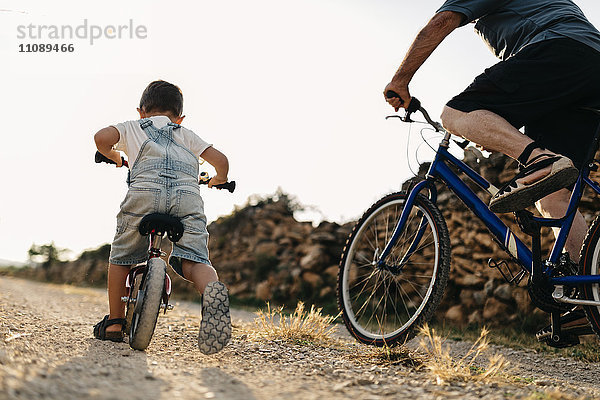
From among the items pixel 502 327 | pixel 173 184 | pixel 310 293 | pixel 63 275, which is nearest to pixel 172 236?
pixel 173 184

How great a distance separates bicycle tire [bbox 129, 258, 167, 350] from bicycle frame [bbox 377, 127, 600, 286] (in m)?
1.14

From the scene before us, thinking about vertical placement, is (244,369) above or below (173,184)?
below

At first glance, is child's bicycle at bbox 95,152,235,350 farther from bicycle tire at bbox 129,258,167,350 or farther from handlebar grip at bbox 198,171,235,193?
handlebar grip at bbox 198,171,235,193

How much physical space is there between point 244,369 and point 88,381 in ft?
2.14

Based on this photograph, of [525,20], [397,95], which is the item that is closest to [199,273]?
[397,95]

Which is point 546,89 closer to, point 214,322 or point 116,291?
point 214,322

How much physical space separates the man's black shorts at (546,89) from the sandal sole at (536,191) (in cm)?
32

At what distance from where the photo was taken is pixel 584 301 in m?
2.17

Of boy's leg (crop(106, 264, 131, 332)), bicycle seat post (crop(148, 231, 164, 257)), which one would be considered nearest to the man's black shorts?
bicycle seat post (crop(148, 231, 164, 257))

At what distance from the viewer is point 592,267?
7.21ft

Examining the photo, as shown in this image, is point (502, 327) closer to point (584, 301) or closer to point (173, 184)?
point (584, 301)

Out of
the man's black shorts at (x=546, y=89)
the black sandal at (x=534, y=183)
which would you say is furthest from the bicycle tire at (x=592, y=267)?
the man's black shorts at (x=546, y=89)

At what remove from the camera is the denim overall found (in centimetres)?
243

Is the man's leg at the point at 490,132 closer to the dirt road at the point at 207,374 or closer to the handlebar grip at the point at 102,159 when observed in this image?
the dirt road at the point at 207,374
